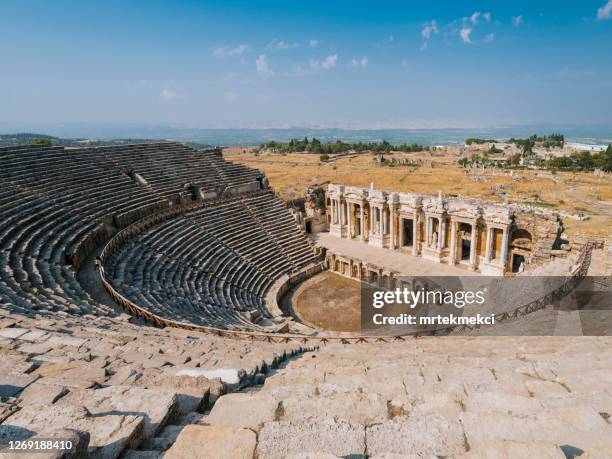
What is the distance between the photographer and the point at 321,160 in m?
101

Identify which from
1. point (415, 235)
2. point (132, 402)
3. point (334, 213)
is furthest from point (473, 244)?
point (132, 402)

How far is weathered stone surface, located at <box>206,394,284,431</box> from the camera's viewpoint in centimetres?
484

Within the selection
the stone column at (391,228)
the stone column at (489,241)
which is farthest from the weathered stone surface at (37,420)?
the stone column at (391,228)

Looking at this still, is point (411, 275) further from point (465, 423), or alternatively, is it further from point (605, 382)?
point (465, 423)

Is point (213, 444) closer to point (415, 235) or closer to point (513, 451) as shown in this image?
point (513, 451)

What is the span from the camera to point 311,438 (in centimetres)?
416

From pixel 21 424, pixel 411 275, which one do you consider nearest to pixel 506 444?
pixel 21 424

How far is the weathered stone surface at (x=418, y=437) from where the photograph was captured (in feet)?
13.4

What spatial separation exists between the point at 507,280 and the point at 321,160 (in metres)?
80.0

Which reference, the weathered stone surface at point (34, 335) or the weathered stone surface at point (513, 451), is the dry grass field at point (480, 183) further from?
the weathered stone surface at point (34, 335)

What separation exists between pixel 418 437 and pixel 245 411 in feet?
7.05

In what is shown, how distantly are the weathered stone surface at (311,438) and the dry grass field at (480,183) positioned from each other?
3726 centimetres

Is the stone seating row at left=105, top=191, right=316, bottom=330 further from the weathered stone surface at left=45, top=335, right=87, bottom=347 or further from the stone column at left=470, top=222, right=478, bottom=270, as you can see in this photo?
the stone column at left=470, top=222, right=478, bottom=270

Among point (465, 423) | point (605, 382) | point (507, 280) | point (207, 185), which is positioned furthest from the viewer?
point (207, 185)
